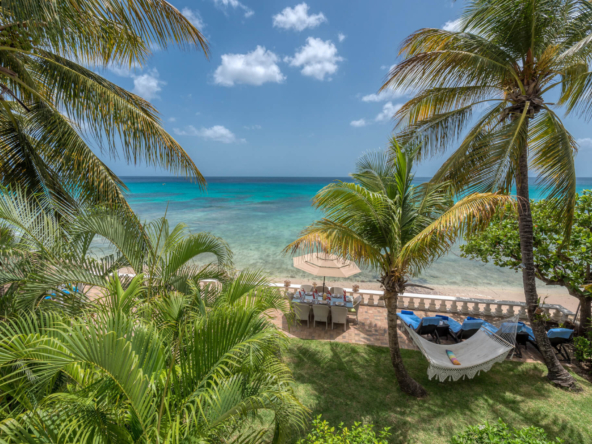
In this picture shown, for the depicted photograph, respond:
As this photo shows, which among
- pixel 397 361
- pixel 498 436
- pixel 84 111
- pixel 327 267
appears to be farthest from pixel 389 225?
pixel 84 111

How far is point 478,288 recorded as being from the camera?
524 inches

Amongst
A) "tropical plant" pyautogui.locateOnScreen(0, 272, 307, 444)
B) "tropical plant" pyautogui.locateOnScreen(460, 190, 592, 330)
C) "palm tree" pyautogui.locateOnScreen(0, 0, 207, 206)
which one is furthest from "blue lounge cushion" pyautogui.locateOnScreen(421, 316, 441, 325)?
"palm tree" pyautogui.locateOnScreen(0, 0, 207, 206)

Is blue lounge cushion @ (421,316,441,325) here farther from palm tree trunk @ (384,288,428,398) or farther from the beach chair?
palm tree trunk @ (384,288,428,398)

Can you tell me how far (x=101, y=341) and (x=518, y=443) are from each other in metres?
3.33

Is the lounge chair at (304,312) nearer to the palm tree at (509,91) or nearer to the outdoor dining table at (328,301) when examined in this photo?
the outdoor dining table at (328,301)

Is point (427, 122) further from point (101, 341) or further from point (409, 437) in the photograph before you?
point (101, 341)

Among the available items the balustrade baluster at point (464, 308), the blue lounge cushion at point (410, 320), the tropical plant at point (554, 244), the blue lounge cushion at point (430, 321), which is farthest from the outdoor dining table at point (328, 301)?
the balustrade baluster at point (464, 308)

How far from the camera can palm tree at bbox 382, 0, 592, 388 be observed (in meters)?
4.34

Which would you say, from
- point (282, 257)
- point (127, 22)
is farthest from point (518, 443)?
point (282, 257)

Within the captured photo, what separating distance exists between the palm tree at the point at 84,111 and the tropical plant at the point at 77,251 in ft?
1.71

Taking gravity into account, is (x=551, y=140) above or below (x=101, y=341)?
above

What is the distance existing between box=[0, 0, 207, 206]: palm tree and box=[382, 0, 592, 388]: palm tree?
4243 millimetres

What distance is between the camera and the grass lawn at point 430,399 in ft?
14.0

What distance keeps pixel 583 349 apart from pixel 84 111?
10079 mm
